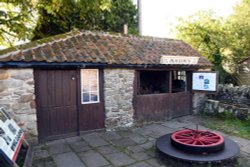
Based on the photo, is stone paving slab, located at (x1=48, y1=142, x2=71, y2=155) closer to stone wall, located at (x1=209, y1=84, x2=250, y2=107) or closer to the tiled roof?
the tiled roof

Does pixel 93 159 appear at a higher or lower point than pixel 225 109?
lower

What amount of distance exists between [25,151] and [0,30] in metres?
6.67

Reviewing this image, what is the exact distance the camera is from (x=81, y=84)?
6664 millimetres

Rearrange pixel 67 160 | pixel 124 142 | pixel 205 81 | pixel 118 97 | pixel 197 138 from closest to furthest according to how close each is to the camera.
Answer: pixel 67 160 → pixel 197 138 → pixel 124 142 → pixel 118 97 → pixel 205 81

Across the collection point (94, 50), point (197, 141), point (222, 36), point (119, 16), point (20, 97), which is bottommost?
point (197, 141)

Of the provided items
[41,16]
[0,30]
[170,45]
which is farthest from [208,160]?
[41,16]

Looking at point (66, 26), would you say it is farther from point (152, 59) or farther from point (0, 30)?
point (152, 59)

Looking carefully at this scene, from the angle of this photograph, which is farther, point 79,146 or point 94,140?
point 94,140

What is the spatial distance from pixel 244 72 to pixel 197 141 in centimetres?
1370

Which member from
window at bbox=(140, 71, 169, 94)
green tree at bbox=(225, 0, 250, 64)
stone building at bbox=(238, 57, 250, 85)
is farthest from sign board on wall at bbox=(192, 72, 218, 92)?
stone building at bbox=(238, 57, 250, 85)

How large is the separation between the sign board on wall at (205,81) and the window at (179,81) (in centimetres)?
82

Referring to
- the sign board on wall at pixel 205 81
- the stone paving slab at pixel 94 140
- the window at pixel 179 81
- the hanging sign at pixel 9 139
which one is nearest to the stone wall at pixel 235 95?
the window at pixel 179 81

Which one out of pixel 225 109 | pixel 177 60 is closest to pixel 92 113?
pixel 177 60

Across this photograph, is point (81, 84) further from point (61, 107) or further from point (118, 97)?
point (118, 97)
